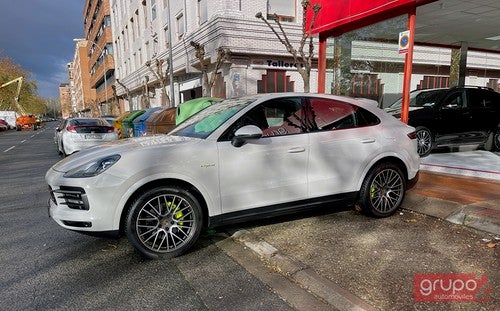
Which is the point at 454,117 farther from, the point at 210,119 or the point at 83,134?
the point at 83,134

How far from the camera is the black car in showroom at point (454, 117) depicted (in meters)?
7.56

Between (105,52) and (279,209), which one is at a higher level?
(105,52)

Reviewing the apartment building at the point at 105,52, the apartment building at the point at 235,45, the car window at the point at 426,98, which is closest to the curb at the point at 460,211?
the car window at the point at 426,98

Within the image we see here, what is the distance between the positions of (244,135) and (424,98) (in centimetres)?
616

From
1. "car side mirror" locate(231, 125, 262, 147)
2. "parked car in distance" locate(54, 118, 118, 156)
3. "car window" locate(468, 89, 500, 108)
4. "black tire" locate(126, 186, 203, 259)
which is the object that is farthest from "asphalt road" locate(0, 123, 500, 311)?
"parked car in distance" locate(54, 118, 118, 156)

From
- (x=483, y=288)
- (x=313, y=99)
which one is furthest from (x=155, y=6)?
(x=483, y=288)

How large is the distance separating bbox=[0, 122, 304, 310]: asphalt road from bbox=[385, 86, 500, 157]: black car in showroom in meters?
5.74

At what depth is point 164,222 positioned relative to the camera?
3557 mm

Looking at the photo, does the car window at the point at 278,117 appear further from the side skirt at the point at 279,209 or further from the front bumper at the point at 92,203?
the front bumper at the point at 92,203

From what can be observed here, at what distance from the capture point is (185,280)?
3.18 meters

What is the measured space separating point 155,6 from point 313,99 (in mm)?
27464

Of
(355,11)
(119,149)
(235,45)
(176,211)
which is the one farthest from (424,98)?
(235,45)

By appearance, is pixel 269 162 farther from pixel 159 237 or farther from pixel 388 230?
pixel 388 230

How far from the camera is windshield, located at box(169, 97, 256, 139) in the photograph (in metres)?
3.94
